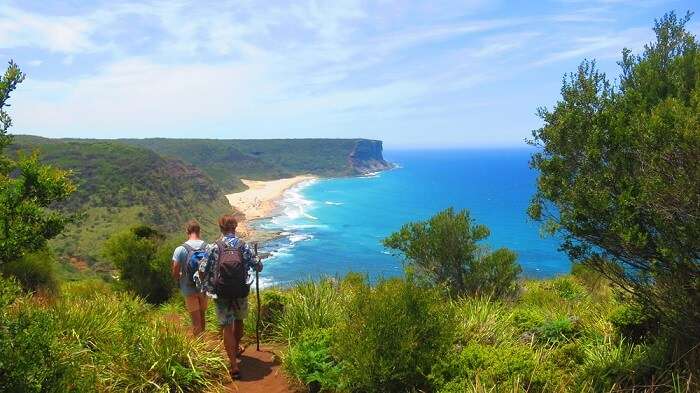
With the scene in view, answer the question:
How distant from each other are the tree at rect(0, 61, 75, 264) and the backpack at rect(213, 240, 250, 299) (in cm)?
345

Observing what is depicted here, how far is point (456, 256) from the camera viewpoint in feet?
51.8

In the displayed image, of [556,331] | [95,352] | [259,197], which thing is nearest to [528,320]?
[556,331]

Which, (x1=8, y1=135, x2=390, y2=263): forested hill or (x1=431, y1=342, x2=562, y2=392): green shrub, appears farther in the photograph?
(x1=8, y1=135, x2=390, y2=263): forested hill

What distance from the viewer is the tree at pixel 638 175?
15.1ft

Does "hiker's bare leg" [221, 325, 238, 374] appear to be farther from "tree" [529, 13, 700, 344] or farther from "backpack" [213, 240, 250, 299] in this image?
"tree" [529, 13, 700, 344]

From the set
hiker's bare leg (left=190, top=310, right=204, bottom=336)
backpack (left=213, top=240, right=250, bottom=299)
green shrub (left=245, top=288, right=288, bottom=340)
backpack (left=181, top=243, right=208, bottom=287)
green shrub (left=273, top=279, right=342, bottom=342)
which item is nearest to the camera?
backpack (left=213, top=240, right=250, bottom=299)

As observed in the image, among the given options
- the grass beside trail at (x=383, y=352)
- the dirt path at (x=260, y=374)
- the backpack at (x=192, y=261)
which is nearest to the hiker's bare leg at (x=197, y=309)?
the backpack at (x=192, y=261)

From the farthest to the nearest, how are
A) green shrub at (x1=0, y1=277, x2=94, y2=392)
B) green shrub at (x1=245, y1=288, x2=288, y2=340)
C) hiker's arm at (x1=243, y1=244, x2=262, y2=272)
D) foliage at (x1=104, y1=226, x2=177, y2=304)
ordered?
foliage at (x1=104, y1=226, x2=177, y2=304)
green shrub at (x1=245, y1=288, x2=288, y2=340)
hiker's arm at (x1=243, y1=244, x2=262, y2=272)
green shrub at (x1=0, y1=277, x2=94, y2=392)

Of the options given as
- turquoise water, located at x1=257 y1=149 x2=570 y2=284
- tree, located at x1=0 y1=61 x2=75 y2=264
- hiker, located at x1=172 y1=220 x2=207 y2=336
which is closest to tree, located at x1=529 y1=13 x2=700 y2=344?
hiker, located at x1=172 y1=220 x2=207 y2=336

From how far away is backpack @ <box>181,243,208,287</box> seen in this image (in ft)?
24.4

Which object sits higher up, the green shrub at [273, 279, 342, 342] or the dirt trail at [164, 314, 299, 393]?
the green shrub at [273, 279, 342, 342]

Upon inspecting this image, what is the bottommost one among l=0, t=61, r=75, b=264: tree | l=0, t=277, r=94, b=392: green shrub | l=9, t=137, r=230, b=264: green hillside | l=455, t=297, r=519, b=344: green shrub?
l=9, t=137, r=230, b=264: green hillside

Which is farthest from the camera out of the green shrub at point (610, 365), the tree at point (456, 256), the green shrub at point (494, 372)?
the tree at point (456, 256)

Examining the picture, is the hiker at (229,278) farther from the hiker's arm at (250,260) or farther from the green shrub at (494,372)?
the green shrub at (494,372)
